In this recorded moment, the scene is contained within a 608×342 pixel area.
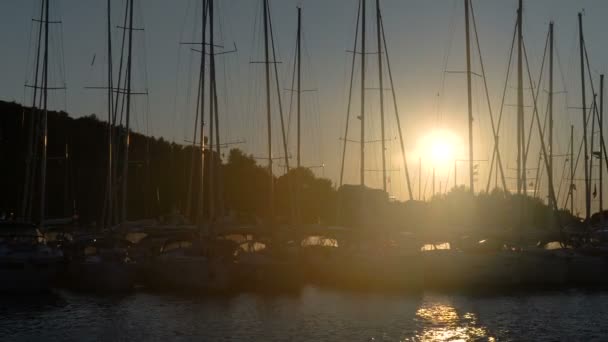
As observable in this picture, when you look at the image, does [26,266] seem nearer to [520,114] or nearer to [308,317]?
[308,317]

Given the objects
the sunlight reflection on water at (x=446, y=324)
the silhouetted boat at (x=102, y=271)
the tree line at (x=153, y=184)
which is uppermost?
the tree line at (x=153, y=184)

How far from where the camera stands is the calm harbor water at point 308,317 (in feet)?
90.8

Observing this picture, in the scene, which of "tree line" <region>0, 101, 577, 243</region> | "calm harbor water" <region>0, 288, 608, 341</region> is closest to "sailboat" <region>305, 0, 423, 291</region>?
"calm harbor water" <region>0, 288, 608, 341</region>

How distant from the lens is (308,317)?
31344 millimetres

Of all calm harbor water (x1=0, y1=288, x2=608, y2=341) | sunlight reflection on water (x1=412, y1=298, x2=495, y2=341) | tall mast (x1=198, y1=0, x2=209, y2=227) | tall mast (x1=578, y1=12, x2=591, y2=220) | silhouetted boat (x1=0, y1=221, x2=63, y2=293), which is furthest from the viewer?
tall mast (x1=578, y1=12, x2=591, y2=220)

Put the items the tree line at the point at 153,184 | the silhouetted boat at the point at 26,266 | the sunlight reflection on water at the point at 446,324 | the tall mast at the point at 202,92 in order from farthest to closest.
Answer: the tree line at the point at 153,184 < the tall mast at the point at 202,92 < the silhouetted boat at the point at 26,266 < the sunlight reflection on water at the point at 446,324

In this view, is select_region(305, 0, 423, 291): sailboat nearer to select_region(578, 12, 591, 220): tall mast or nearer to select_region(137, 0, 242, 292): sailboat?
select_region(137, 0, 242, 292): sailboat

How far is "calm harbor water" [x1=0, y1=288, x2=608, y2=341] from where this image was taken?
27672 mm

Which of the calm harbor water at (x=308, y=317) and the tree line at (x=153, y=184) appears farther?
the tree line at (x=153, y=184)

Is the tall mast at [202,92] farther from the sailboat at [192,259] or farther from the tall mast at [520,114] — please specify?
the tall mast at [520,114]

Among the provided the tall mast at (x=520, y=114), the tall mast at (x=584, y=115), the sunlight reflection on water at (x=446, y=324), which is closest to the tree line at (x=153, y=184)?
the tall mast at (x=584, y=115)

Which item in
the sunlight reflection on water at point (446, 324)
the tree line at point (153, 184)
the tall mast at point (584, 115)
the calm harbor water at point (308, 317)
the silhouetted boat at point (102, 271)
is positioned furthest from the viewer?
the tree line at point (153, 184)

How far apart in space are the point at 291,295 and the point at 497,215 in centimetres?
2176

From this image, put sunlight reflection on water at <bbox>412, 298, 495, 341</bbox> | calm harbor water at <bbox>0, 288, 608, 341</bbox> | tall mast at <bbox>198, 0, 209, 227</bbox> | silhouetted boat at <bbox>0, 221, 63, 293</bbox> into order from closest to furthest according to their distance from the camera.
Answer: sunlight reflection on water at <bbox>412, 298, 495, 341</bbox> < calm harbor water at <bbox>0, 288, 608, 341</bbox> < silhouetted boat at <bbox>0, 221, 63, 293</bbox> < tall mast at <bbox>198, 0, 209, 227</bbox>
